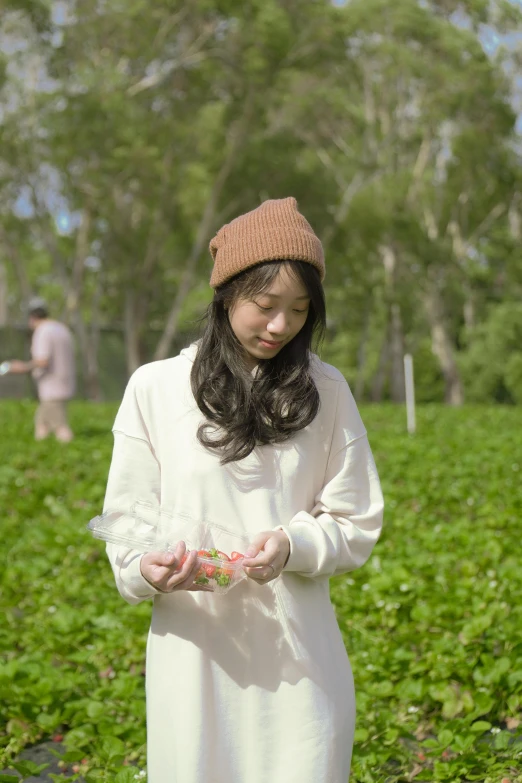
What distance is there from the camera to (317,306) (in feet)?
8.11

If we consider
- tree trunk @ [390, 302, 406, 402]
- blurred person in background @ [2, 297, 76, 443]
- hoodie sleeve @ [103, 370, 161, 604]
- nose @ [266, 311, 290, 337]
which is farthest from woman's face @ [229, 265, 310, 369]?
tree trunk @ [390, 302, 406, 402]

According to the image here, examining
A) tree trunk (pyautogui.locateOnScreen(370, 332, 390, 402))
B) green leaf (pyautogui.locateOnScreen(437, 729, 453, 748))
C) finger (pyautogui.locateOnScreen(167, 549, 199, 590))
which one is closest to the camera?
finger (pyautogui.locateOnScreen(167, 549, 199, 590))

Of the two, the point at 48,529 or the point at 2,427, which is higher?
the point at 48,529

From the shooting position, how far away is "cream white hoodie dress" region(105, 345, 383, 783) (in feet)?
7.66

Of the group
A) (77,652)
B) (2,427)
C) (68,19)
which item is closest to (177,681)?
(77,652)

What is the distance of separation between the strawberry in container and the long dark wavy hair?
0.21 meters

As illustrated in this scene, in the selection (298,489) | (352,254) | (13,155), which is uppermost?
(298,489)

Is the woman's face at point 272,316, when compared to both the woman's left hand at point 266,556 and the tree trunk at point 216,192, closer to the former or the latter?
the woman's left hand at point 266,556

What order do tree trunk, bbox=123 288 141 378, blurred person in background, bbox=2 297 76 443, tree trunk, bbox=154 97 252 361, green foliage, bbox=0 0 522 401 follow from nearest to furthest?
blurred person in background, bbox=2 297 76 443
green foliage, bbox=0 0 522 401
tree trunk, bbox=154 97 252 361
tree trunk, bbox=123 288 141 378

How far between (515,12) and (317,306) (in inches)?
1261

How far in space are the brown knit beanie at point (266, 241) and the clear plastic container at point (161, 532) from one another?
53 centimetres

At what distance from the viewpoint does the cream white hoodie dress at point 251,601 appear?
2334mm

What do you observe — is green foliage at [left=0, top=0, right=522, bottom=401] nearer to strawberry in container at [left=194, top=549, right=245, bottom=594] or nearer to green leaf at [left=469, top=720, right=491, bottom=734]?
green leaf at [left=469, top=720, right=491, bottom=734]

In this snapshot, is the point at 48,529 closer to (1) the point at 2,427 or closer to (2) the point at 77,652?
(2) the point at 77,652
